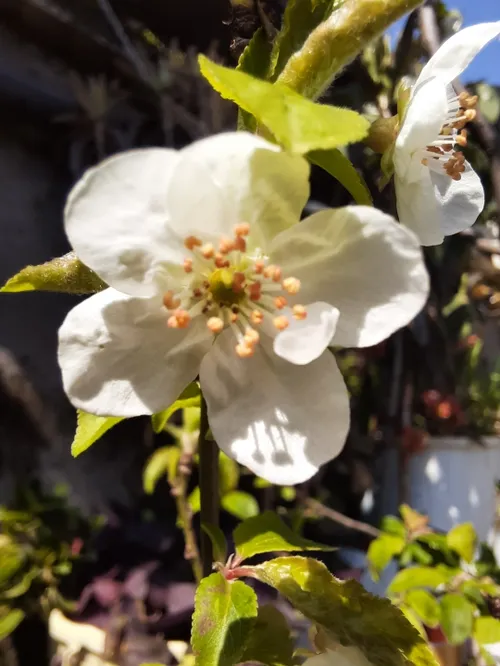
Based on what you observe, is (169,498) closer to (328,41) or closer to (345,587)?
(345,587)

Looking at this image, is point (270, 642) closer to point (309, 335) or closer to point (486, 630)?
point (309, 335)

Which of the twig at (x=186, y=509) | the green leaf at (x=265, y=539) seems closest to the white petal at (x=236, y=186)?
the green leaf at (x=265, y=539)

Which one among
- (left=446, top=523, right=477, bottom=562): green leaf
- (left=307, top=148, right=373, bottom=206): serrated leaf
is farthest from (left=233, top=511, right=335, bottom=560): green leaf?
(left=446, top=523, right=477, bottom=562): green leaf

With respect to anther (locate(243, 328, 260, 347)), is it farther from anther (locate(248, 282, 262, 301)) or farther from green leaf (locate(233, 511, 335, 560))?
green leaf (locate(233, 511, 335, 560))

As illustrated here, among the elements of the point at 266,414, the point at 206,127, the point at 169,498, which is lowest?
the point at 169,498

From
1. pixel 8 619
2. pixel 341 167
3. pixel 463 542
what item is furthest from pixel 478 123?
pixel 8 619

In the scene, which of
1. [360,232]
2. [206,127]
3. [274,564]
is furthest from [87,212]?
[206,127]
